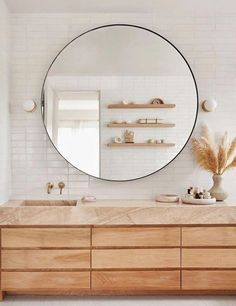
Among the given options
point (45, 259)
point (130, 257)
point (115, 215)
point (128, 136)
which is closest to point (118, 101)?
point (128, 136)

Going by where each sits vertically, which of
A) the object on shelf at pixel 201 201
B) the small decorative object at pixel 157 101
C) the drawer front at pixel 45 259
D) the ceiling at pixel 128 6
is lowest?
the drawer front at pixel 45 259

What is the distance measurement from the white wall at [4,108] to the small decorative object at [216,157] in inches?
63.6

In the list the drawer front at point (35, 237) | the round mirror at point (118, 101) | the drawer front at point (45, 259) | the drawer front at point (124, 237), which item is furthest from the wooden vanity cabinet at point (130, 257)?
the round mirror at point (118, 101)

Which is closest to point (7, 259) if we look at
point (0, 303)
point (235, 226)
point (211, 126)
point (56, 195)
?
point (0, 303)

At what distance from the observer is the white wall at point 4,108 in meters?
3.70

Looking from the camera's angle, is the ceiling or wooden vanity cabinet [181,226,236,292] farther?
the ceiling

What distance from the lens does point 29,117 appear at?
4016 mm

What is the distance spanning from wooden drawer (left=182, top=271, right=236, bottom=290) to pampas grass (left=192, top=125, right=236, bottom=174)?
2.80 ft

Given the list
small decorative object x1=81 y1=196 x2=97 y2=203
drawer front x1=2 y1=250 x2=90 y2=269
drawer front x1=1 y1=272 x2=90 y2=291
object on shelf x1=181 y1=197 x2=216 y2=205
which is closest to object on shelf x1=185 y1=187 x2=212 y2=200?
object on shelf x1=181 y1=197 x2=216 y2=205

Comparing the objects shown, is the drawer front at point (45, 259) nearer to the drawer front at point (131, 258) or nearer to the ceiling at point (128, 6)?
the drawer front at point (131, 258)

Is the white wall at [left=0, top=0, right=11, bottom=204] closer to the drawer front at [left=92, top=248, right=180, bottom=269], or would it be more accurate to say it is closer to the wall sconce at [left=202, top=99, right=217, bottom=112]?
the drawer front at [left=92, top=248, right=180, bottom=269]

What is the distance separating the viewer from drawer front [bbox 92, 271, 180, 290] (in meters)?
3.51

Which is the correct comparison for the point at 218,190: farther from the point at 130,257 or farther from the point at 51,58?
the point at 51,58

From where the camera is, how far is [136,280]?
3.52 meters
